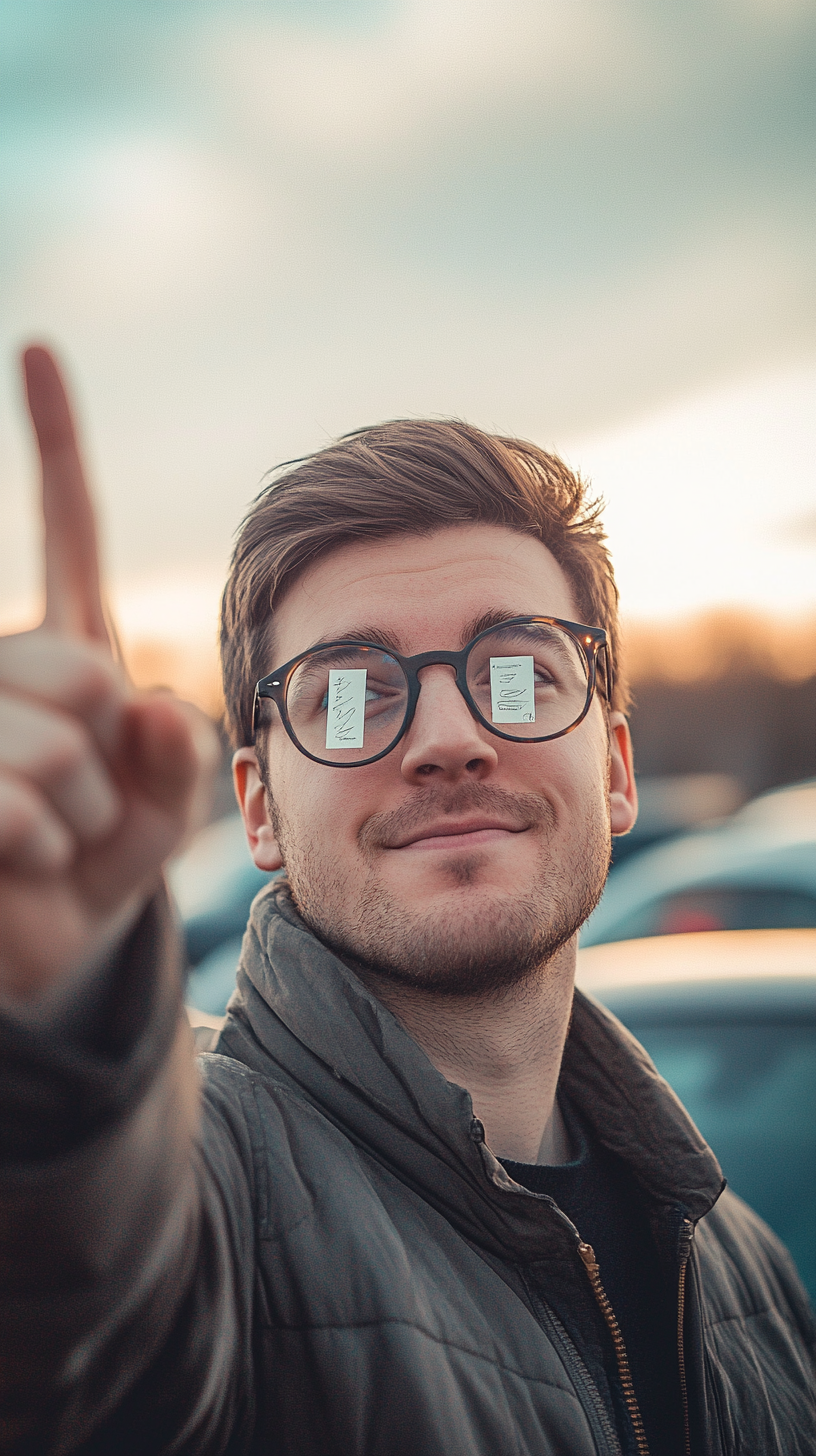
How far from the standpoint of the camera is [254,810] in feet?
6.98

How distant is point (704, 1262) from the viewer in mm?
1838

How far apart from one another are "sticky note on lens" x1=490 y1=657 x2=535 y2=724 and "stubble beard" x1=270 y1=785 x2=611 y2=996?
17 cm

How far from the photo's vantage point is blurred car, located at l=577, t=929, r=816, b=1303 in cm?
266

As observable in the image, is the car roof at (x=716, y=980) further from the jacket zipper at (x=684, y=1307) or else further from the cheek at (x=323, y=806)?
the cheek at (x=323, y=806)

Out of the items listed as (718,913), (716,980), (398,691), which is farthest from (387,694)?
(718,913)

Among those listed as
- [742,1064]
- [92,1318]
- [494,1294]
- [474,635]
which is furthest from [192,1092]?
[742,1064]

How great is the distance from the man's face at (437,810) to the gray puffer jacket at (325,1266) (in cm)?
14

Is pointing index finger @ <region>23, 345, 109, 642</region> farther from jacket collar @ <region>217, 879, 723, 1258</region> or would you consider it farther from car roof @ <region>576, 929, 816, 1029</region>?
car roof @ <region>576, 929, 816, 1029</region>

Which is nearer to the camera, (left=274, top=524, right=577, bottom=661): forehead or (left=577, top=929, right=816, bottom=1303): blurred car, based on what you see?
(left=274, top=524, right=577, bottom=661): forehead

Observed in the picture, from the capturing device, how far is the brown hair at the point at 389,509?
2.03m

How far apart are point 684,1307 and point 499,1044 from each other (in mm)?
544

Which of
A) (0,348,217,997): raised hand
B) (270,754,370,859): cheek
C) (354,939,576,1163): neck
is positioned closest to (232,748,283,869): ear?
(270,754,370,859): cheek

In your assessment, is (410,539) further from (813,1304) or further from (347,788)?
(813,1304)

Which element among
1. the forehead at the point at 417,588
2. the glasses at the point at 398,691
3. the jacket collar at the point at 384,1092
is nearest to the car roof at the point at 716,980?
the jacket collar at the point at 384,1092
